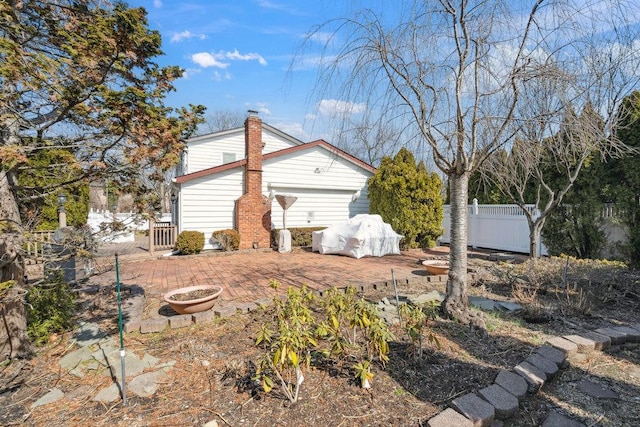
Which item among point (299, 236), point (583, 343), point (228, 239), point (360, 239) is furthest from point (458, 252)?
point (299, 236)

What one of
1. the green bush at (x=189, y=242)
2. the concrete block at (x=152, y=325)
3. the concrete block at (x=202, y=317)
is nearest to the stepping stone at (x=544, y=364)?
the concrete block at (x=202, y=317)

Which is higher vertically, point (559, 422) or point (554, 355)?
point (554, 355)

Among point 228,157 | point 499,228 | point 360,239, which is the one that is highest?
point 228,157

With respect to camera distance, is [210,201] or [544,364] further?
[210,201]

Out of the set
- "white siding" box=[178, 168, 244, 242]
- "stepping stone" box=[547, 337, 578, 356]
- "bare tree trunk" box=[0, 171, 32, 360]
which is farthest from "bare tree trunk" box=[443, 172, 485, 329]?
"white siding" box=[178, 168, 244, 242]

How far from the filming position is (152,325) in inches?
150

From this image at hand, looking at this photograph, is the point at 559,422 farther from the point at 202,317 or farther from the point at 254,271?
the point at 254,271

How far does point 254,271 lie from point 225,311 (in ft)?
10.8

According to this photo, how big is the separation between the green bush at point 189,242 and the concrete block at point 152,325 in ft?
20.4

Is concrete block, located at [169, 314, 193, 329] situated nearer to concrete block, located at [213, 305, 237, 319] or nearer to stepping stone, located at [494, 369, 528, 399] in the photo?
concrete block, located at [213, 305, 237, 319]

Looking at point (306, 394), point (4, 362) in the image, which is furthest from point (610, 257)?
point (4, 362)

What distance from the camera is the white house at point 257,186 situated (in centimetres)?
1069

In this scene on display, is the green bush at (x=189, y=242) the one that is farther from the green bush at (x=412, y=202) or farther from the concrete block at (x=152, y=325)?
the green bush at (x=412, y=202)

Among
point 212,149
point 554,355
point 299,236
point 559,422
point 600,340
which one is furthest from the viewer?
point 212,149
